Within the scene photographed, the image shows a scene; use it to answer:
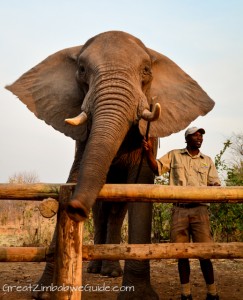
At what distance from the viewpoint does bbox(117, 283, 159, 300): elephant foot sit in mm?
4668

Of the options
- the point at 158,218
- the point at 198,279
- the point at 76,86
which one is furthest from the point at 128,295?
Answer: the point at 158,218

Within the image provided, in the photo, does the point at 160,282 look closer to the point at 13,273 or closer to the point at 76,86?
the point at 13,273

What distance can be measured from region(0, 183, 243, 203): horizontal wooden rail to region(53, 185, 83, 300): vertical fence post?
26cm

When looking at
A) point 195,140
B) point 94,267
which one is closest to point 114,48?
point 195,140

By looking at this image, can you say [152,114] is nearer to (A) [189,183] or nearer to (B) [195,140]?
(B) [195,140]

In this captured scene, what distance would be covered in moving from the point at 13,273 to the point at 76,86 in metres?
2.94

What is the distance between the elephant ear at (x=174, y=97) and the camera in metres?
5.51

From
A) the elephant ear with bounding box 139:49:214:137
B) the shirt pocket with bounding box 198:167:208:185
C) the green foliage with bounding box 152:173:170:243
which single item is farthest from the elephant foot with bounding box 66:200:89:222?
the green foliage with bounding box 152:173:170:243

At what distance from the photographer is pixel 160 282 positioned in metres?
6.20

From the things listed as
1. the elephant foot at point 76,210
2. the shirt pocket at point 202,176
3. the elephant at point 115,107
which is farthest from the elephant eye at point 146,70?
the elephant foot at point 76,210

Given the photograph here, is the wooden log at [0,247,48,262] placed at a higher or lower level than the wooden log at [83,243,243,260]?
lower

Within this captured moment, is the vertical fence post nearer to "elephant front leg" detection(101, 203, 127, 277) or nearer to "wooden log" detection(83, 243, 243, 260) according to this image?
"wooden log" detection(83, 243, 243, 260)

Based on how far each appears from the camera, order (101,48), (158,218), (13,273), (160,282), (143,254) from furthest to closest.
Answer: (158,218) < (13,273) < (160,282) < (101,48) < (143,254)

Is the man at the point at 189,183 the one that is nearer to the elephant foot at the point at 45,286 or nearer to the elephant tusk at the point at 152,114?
the elephant tusk at the point at 152,114
